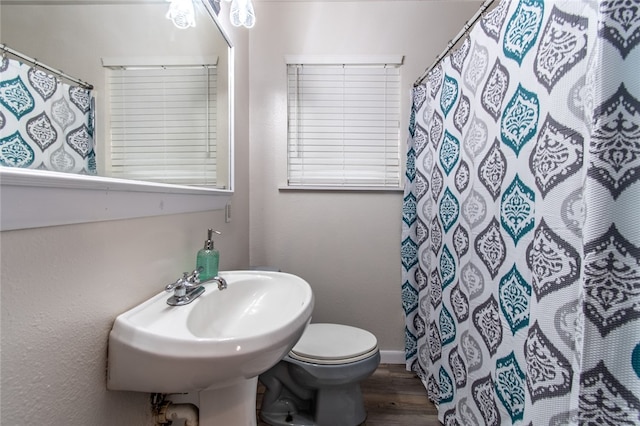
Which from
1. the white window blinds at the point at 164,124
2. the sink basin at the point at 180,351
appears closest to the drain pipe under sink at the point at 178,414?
the sink basin at the point at 180,351

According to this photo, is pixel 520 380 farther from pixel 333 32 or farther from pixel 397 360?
pixel 333 32

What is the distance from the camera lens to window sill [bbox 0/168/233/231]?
14.6 inches

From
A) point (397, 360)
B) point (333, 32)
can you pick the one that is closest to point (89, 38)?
point (333, 32)

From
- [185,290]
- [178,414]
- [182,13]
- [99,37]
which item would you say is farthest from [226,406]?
[182,13]

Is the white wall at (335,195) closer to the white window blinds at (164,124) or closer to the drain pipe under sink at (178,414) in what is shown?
the white window blinds at (164,124)

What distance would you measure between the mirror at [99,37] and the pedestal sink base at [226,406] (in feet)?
2.00

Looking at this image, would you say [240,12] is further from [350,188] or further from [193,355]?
[193,355]

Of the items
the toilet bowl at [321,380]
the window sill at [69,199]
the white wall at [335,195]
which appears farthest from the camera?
the white wall at [335,195]

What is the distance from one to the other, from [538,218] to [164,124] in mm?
1113

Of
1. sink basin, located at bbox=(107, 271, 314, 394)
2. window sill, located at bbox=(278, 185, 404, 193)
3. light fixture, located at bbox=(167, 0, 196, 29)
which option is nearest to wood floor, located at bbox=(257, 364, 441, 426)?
sink basin, located at bbox=(107, 271, 314, 394)

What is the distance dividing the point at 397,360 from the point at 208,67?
1.94 metres

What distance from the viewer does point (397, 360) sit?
68.3 inches

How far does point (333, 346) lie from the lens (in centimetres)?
121

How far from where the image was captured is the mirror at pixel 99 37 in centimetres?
43
